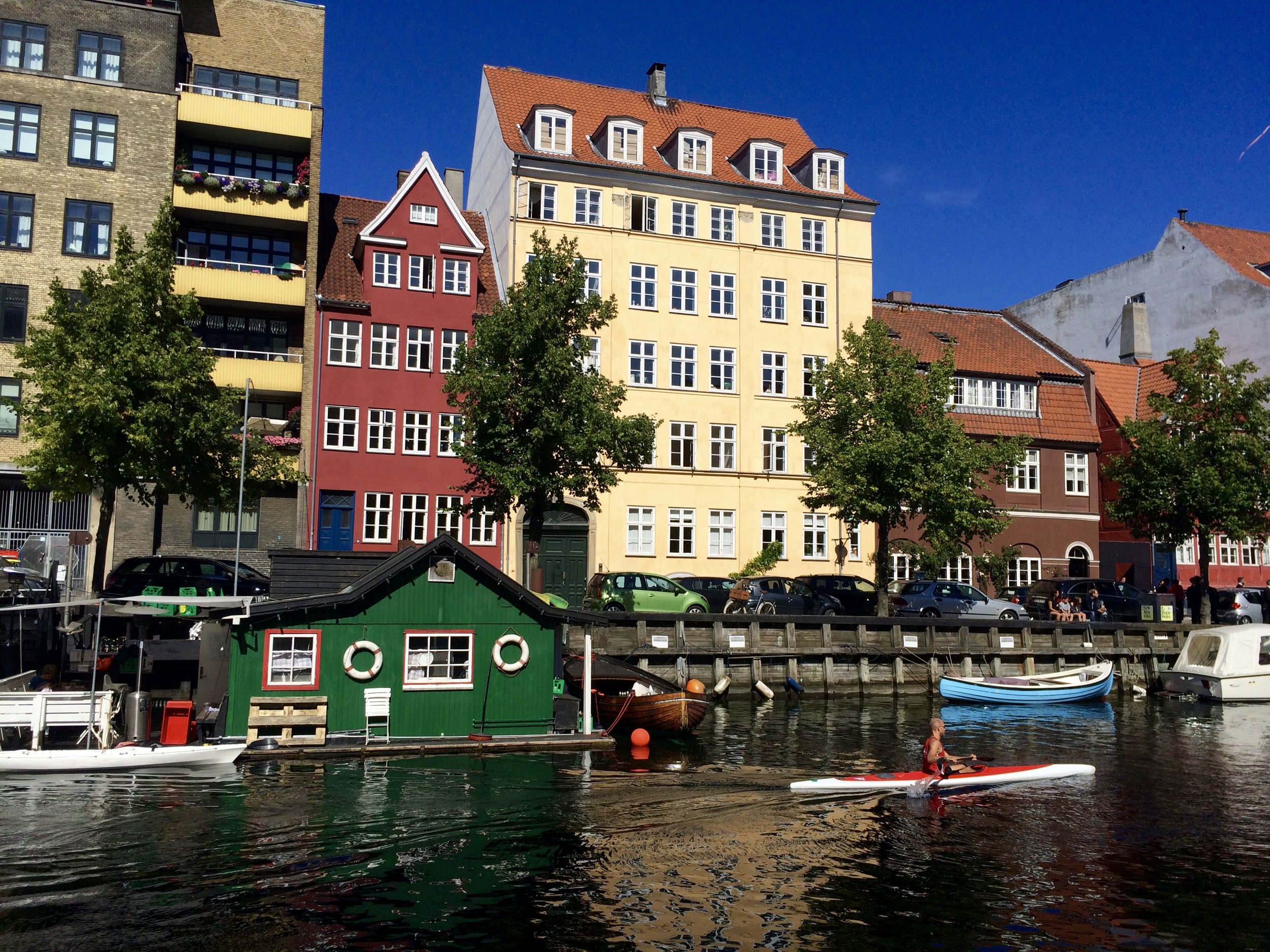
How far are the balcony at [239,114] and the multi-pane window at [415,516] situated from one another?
50.6 ft

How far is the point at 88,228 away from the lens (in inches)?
1725

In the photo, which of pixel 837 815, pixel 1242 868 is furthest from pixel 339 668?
pixel 1242 868

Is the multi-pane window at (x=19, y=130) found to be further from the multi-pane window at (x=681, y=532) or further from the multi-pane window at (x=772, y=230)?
the multi-pane window at (x=772, y=230)

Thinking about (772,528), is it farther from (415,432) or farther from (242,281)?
(242,281)

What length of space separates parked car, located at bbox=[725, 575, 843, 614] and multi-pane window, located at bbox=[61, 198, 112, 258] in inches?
1089

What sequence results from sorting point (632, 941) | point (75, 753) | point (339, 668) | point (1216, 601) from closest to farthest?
point (632, 941) → point (75, 753) → point (339, 668) → point (1216, 601)

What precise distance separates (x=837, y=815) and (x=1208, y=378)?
36449mm

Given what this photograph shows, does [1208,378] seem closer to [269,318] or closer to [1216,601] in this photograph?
[1216,601]

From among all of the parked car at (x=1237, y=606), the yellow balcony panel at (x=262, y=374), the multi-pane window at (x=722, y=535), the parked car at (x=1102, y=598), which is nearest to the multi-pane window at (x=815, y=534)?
the multi-pane window at (x=722, y=535)

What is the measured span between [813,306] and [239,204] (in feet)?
86.1

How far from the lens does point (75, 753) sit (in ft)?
74.2

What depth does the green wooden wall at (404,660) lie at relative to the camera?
24828mm

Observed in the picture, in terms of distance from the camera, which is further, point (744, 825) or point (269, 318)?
point (269, 318)

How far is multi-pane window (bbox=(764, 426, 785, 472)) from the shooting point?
52188mm
